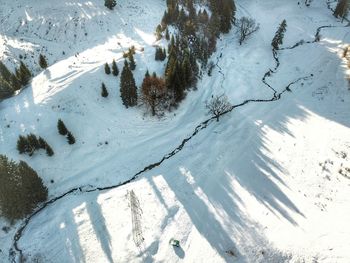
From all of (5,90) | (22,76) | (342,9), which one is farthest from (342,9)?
(5,90)

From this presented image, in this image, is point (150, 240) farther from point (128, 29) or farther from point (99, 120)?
point (128, 29)

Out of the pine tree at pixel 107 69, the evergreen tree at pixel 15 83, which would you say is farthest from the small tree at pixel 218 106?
the evergreen tree at pixel 15 83

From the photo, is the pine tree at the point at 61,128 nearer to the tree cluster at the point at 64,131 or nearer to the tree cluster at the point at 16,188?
the tree cluster at the point at 64,131

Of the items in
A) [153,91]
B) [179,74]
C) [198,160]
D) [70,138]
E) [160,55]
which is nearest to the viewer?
[198,160]

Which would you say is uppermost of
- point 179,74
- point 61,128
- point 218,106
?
point 179,74

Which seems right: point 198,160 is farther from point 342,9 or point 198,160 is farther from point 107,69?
point 342,9

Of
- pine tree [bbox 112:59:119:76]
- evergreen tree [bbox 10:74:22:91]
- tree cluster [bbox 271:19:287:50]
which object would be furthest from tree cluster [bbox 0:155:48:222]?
tree cluster [bbox 271:19:287:50]

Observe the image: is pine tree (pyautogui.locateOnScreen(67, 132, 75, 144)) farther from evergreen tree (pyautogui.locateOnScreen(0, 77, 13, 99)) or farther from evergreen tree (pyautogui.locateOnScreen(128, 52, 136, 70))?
evergreen tree (pyautogui.locateOnScreen(0, 77, 13, 99))
